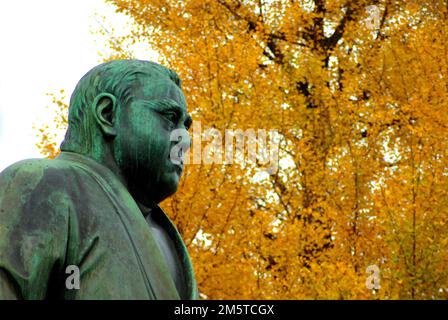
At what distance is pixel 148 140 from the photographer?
7.28 feet

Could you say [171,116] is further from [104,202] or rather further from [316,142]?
[316,142]

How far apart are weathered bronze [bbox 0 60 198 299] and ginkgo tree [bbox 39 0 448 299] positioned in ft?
19.7

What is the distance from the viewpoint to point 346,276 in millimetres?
8281

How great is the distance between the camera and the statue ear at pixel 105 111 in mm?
2225

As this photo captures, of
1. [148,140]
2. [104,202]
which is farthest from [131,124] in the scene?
[104,202]

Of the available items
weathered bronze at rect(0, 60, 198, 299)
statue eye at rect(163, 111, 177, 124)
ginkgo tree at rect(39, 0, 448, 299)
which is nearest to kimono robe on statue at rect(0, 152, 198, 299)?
weathered bronze at rect(0, 60, 198, 299)

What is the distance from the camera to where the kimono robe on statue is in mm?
1957

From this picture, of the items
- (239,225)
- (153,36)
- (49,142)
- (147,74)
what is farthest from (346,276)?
(147,74)

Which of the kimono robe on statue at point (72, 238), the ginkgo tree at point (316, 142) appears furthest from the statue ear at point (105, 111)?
the ginkgo tree at point (316, 142)

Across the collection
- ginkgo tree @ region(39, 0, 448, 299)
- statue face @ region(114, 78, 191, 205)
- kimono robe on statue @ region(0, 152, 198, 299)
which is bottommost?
kimono robe on statue @ region(0, 152, 198, 299)

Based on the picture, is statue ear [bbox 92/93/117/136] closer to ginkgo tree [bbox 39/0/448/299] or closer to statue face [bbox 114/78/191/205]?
statue face [bbox 114/78/191/205]

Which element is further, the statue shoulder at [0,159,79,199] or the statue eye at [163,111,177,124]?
the statue eye at [163,111,177,124]

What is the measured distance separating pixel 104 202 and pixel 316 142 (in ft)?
30.5
